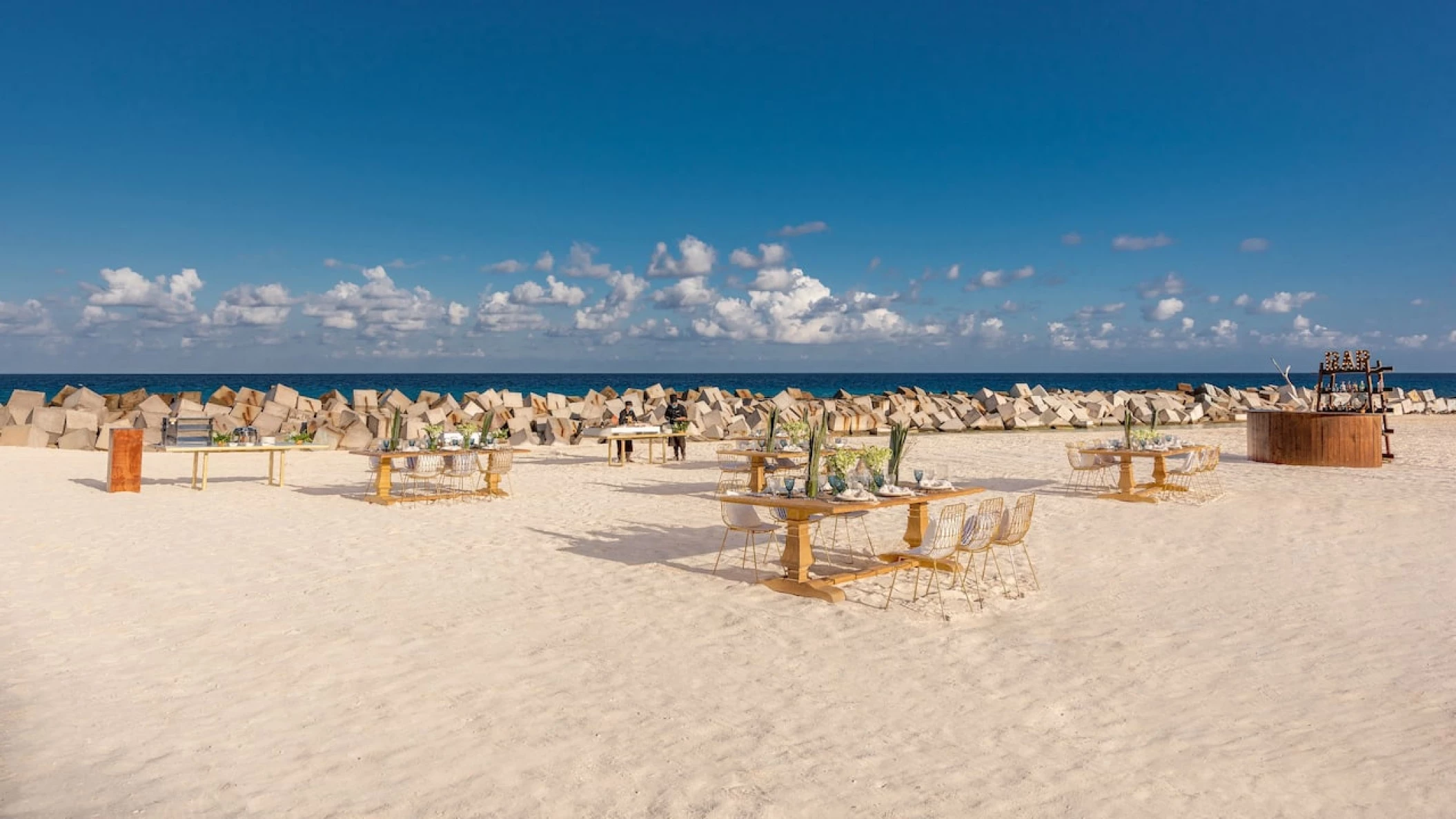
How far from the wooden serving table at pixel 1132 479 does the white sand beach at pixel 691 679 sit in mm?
2274

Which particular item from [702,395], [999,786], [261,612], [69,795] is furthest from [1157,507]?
[702,395]

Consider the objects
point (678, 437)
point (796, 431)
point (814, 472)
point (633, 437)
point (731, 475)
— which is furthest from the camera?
point (678, 437)


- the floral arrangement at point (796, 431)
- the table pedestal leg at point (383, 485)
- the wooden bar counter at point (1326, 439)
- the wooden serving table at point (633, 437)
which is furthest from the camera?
the wooden serving table at point (633, 437)

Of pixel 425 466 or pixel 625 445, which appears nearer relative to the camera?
pixel 425 466

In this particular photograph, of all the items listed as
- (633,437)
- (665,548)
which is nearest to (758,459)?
(665,548)

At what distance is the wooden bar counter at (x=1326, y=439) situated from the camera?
596 inches

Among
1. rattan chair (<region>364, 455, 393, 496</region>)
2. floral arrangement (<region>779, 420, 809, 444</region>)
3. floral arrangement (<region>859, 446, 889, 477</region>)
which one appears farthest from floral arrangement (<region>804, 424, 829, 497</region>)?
rattan chair (<region>364, 455, 393, 496</region>)

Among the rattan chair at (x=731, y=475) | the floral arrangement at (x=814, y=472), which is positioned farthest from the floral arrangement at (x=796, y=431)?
the floral arrangement at (x=814, y=472)

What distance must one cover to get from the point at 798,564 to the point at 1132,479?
7.02m

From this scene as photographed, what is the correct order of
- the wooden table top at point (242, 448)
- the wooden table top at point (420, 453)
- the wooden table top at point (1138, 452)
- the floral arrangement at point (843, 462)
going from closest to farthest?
the floral arrangement at point (843, 462)
the wooden table top at point (420, 453)
the wooden table top at point (1138, 452)
the wooden table top at point (242, 448)

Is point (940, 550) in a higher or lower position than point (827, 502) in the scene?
lower

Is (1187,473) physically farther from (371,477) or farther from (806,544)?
(371,477)

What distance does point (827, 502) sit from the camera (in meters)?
6.89

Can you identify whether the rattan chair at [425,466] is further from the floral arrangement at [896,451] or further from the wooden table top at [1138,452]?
the wooden table top at [1138,452]
